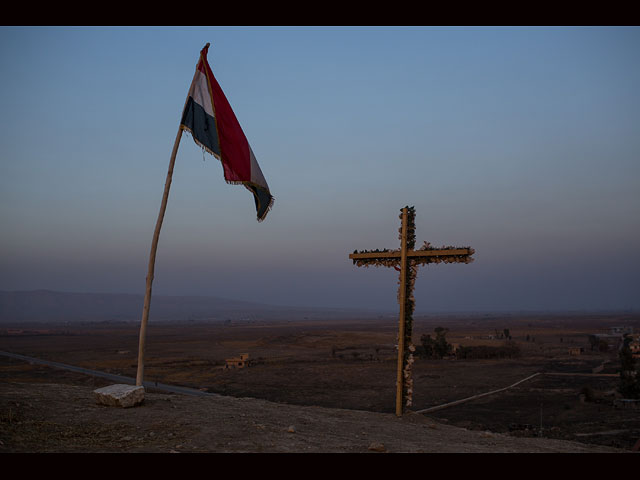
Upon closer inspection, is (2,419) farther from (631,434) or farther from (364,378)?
(364,378)

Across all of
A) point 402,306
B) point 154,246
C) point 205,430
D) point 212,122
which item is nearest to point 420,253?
point 402,306

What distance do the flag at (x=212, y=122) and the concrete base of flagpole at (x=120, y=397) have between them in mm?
4058

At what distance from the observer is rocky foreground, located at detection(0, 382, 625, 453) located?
18.6ft

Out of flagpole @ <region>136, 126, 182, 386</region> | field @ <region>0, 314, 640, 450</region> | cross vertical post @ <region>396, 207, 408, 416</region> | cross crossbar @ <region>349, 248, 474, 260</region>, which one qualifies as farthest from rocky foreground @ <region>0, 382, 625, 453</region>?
field @ <region>0, 314, 640, 450</region>

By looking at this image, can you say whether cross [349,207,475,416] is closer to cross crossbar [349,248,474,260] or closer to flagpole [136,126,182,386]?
cross crossbar [349,248,474,260]

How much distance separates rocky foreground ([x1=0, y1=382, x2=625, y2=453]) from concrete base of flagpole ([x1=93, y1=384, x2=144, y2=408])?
12cm

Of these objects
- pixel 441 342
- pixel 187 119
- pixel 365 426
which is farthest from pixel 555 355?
pixel 187 119

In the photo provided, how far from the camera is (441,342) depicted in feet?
149

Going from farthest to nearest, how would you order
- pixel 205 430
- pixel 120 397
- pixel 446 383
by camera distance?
pixel 446 383
pixel 120 397
pixel 205 430

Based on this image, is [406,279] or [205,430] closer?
[205,430]

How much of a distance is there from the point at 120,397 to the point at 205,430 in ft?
6.67

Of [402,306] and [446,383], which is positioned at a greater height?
[402,306]

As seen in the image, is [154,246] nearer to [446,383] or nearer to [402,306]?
[402,306]

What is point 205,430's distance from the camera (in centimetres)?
649
